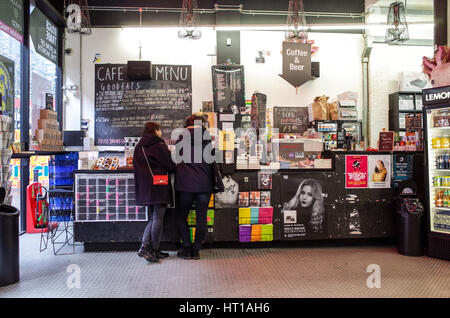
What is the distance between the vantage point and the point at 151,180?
14.1 ft

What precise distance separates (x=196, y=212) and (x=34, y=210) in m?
3.03

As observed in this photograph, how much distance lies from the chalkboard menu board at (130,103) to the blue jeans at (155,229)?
11.8ft

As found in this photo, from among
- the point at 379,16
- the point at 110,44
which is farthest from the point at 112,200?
the point at 379,16

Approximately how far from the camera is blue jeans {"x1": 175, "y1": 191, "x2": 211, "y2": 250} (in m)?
4.35

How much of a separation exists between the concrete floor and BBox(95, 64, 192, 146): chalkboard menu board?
3431 millimetres

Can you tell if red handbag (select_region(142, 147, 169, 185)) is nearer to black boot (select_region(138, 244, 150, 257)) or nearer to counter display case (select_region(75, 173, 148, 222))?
counter display case (select_region(75, 173, 148, 222))

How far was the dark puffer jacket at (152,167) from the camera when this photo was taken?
4.27 metres

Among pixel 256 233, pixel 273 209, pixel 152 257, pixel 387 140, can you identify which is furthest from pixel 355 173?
pixel 152 257

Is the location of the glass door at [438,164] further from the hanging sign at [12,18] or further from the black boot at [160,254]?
the hanging sign at [12,18]

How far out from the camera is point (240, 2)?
7891 millimetres

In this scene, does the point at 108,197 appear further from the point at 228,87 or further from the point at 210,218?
the point at 228,87

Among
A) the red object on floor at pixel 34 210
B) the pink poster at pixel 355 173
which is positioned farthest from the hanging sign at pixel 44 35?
the pink poster at pixel 355 173

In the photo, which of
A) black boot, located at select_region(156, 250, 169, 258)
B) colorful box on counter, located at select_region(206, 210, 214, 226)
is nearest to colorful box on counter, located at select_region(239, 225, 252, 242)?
colorful box on counter, located at select_region(206, 210, 214, 226)

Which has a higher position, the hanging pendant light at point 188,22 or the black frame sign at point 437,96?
the hanging pendant light at point 188,22
